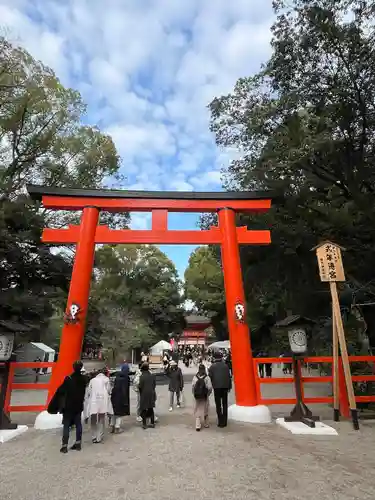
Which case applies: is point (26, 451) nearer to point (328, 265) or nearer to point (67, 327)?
point (67, 327)

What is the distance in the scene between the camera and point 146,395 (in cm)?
757

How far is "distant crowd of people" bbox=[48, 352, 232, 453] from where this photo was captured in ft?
20.3

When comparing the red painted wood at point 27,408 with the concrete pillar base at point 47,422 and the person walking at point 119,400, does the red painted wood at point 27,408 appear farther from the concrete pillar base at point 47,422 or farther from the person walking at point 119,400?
the person walking at point 119,400

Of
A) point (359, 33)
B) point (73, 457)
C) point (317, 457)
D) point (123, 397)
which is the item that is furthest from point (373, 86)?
point (73, 457)

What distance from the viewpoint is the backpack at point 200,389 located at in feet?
24.6

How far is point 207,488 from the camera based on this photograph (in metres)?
4.31

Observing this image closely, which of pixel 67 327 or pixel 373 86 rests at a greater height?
pixel 373 86

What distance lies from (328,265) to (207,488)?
5809 millimetres

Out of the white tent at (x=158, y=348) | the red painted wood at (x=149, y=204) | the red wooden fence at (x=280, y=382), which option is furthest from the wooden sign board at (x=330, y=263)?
the white tent at (x=158, y=348)

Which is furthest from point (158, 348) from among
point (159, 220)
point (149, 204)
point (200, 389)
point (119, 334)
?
point (200, 389)

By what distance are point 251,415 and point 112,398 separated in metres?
3.18

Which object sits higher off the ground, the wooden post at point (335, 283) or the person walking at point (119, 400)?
the wooden post at point (335, 283)

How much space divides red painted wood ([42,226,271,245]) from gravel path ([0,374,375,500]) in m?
4.65

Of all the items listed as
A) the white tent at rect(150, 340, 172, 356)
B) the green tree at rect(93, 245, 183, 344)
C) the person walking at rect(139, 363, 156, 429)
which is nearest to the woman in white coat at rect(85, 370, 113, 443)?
the person walking at rect(139, 363, 156, 429)
